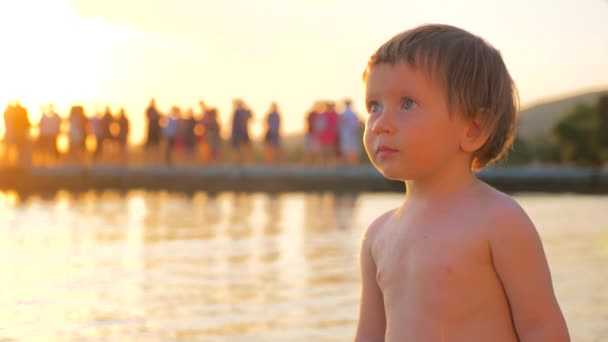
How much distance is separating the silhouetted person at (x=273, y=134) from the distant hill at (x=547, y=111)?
82931 millimetres

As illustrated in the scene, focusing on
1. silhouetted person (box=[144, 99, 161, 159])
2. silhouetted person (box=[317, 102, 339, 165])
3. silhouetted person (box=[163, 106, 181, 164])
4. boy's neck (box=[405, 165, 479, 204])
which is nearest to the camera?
boy's neck (box=[405, 165, 479, 204])


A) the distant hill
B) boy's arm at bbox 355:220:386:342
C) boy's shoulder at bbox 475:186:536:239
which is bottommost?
the distant hill

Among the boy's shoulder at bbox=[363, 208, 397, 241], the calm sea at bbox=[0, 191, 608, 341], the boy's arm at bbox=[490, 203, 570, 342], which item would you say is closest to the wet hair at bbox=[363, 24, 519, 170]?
the boy's arm at bbox=[490, 203, 570, 342]

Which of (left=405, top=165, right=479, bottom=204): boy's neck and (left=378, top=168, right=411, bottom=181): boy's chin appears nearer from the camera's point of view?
(left=378, top=168, right=411, bottom=181): boy's chin

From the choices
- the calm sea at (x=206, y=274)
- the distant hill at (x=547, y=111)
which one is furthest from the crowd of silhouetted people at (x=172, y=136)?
the distant hill at (x=547, y=111)

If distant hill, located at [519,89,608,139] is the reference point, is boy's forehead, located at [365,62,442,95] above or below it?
above

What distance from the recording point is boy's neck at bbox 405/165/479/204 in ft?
8.93

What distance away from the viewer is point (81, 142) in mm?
25609

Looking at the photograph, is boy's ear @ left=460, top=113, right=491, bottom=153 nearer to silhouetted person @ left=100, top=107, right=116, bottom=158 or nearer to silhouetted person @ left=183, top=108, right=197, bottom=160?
silhouetted person @ left=183, top=108, right=197, bottom=160

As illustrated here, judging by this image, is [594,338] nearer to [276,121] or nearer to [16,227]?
[16,227]

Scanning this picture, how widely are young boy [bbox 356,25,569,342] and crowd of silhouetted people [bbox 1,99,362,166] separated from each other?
68.9 feet

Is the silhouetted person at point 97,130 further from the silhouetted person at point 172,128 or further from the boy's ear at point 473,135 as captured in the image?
the boy's ear at point 473,135

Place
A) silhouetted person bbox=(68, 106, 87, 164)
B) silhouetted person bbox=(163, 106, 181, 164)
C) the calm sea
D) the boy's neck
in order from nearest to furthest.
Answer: the boy's neck → the calm sea → silhouetted person bbox=(68, 106, 87, 164) → silhouetted person bbox=(163, 106, 181, 164)

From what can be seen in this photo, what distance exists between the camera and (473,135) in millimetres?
2684
